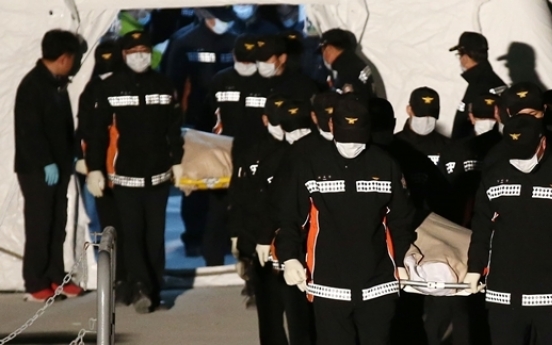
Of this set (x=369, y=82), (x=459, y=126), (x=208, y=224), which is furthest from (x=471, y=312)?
(x=208, y=224)

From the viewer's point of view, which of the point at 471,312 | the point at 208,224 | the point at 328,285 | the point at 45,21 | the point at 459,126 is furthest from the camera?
the point at 208,224

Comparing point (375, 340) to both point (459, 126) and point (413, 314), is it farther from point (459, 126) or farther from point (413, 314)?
point (459, 126)

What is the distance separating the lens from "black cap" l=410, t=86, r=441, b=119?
8.13m

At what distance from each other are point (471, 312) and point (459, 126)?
5.95 feet

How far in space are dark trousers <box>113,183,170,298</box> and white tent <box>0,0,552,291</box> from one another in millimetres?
889

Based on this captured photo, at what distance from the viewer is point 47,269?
1001 centimetres

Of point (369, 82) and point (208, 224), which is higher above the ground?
point (369, 82)

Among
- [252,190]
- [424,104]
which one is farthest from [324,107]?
[424,104]

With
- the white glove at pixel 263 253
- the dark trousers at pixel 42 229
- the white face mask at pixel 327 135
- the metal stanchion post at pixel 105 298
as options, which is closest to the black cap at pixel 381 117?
the white face mask at pixel 327 135

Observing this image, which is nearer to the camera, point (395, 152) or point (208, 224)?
point (395, 152)

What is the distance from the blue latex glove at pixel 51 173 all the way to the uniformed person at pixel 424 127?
2811 millimetres

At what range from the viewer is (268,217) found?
297 inches

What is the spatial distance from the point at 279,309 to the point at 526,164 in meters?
1.79

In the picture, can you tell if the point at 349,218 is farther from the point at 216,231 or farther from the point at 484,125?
the point at 216,231
